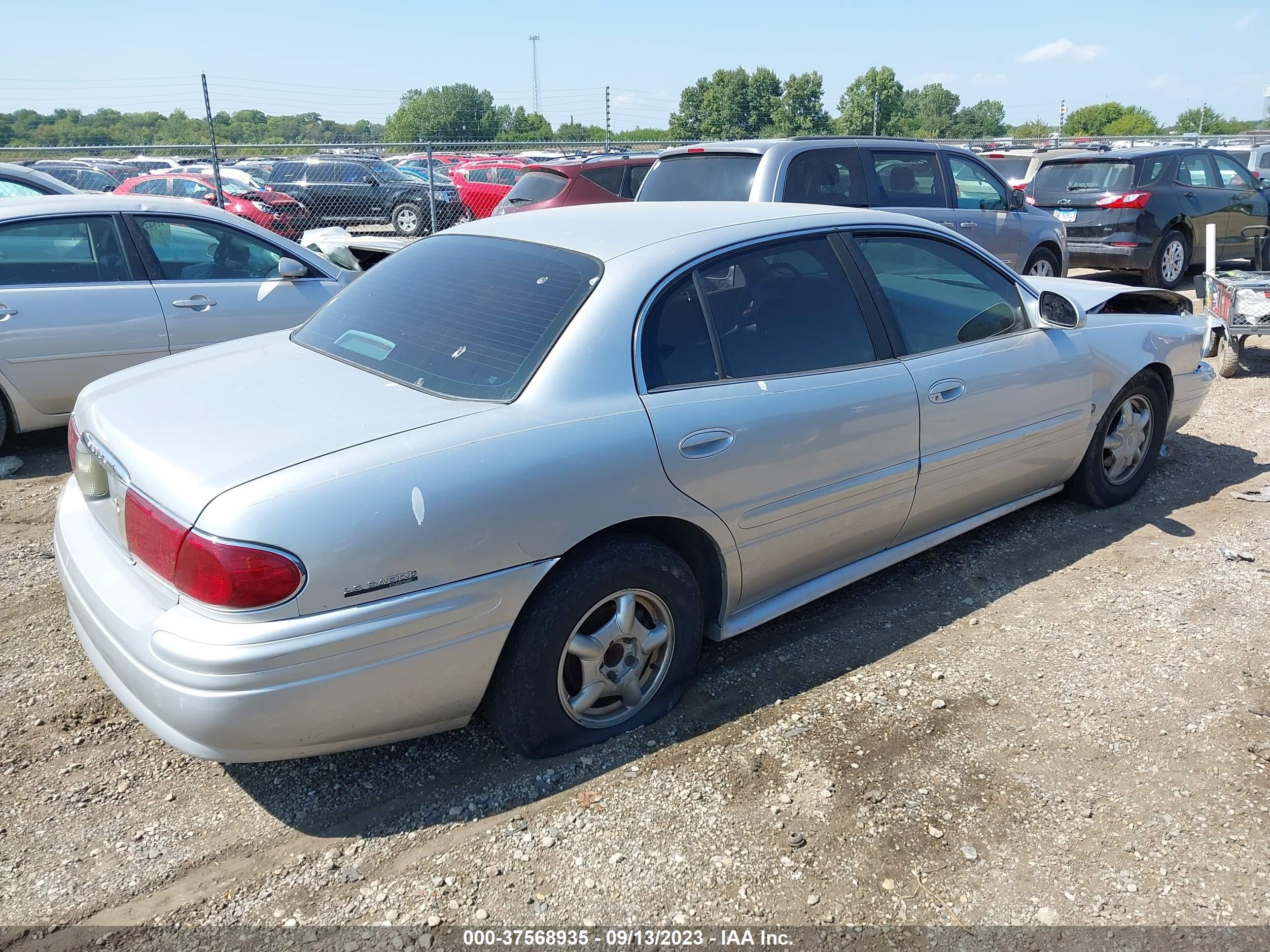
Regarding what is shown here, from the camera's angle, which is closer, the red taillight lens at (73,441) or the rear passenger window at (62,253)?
the red taillight lens at (73,441)

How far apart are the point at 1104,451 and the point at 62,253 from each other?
19.6ft

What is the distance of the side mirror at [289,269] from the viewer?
6.04 meters

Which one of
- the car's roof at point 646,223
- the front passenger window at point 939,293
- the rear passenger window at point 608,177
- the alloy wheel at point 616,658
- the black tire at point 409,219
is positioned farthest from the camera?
the black tire at point 409,219

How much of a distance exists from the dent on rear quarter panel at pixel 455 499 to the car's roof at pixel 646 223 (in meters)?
0.68

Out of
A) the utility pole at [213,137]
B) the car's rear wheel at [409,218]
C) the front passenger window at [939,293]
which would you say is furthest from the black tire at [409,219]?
the front passenger window at [939,293]

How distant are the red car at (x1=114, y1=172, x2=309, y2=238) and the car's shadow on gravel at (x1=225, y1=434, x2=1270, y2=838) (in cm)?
1279

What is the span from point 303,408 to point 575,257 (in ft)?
3.29

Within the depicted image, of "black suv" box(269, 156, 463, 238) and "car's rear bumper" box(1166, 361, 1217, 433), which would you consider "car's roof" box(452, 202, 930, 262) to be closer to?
"car's rear bumper" box(1166, 361, 1217, 433)

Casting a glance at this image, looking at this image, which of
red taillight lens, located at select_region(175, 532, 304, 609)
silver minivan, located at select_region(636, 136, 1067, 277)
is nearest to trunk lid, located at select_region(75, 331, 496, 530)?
red taillight lens, located at select_region(175, 532, 304, 609)

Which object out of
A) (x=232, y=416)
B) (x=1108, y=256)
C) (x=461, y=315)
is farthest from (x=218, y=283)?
(x=1108, y=256)

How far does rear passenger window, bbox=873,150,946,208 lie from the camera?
26.0ft

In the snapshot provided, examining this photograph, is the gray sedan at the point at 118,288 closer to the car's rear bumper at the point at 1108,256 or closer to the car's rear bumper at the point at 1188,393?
the car's rear bumper at the point at 1188,393

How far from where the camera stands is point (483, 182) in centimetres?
1838

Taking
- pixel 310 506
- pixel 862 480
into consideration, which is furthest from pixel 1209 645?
pixel 310 506
